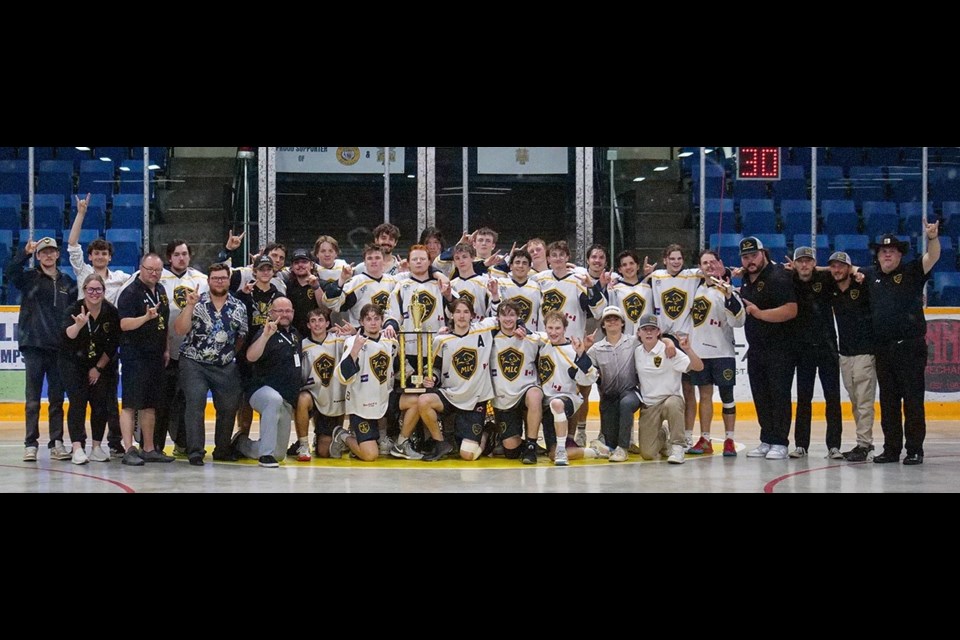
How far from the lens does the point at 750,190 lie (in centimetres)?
1139

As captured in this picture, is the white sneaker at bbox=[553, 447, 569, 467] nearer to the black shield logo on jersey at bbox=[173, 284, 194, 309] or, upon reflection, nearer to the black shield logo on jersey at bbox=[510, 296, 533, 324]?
the black shield logo on jersey at bbox=[510, 296, 533, 324]

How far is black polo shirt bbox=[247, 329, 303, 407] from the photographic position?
6906 mm

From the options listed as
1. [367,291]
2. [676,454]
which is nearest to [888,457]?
[676,454]

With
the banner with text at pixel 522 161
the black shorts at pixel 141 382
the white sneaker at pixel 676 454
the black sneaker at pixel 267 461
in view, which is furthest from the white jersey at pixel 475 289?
the banner with text at pixel 522 161

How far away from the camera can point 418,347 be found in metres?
7.34

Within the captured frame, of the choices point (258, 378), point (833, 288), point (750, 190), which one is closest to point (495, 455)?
point (258, 378)

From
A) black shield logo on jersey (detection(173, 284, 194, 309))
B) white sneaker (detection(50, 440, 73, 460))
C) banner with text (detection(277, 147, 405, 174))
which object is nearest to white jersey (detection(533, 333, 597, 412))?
black shield logo on jersey (detection(173, 284, 194, 309))

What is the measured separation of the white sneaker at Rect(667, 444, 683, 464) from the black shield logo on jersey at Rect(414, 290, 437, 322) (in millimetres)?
1833

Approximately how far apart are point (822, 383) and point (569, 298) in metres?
1.79

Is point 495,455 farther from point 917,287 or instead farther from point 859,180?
point 859,180

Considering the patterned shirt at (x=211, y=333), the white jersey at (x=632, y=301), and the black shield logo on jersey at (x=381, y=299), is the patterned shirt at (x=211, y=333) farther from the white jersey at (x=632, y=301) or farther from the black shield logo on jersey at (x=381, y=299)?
the white jersey at (x=632, y=301)

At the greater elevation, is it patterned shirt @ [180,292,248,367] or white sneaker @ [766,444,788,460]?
patterned shirt @ [180,292,248,367]

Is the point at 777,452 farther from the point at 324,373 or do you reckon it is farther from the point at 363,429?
the point at 324,373

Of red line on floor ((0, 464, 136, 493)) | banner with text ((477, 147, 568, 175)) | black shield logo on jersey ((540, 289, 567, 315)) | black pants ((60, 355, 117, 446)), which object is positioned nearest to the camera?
red line on floor ((0, 464, 136, 493))
